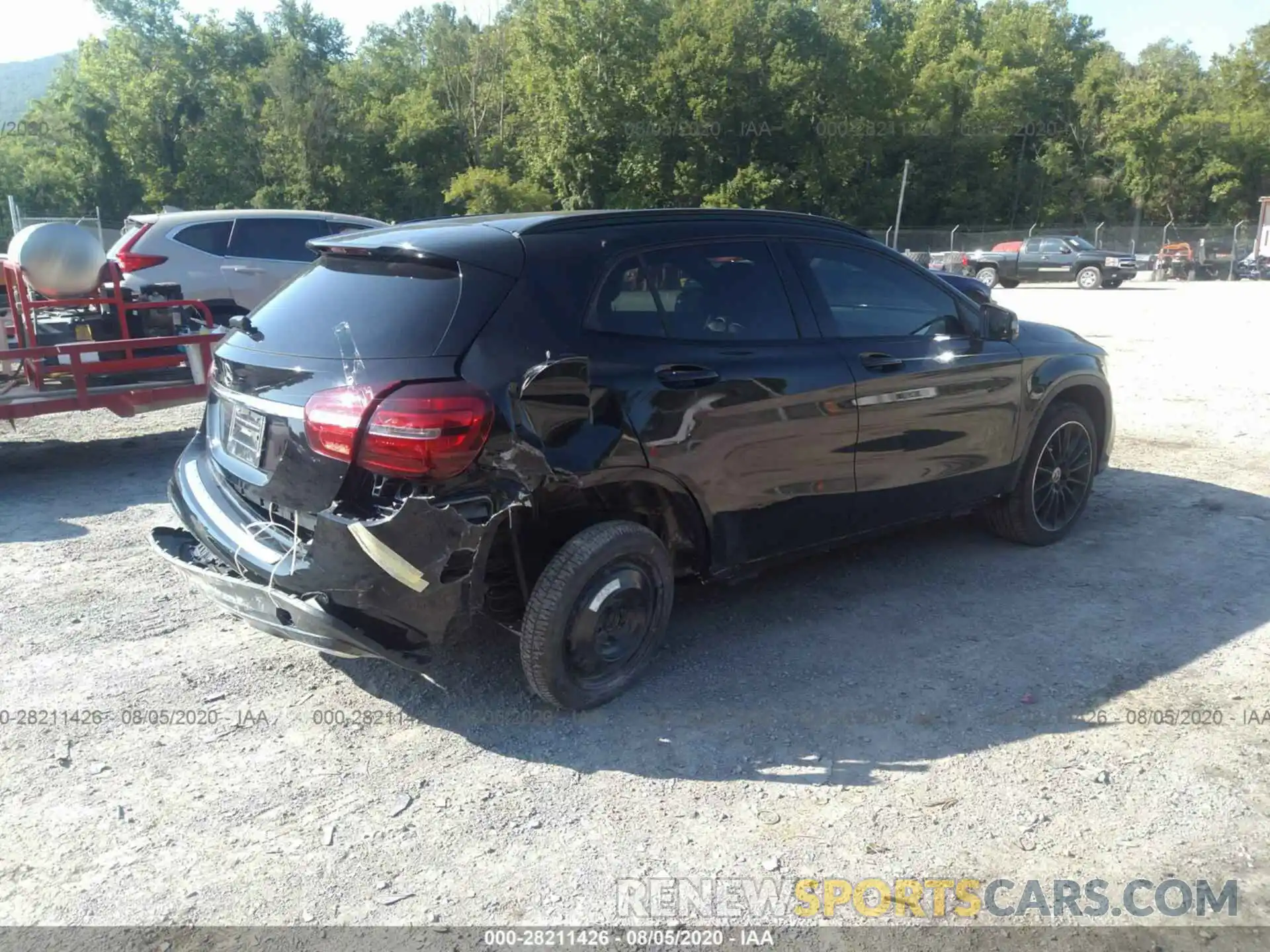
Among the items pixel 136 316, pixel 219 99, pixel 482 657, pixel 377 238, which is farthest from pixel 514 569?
pixel 219 99

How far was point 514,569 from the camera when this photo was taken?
3.59 m

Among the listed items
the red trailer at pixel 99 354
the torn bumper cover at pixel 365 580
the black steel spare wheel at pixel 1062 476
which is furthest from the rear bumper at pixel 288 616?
the red trailer at pixel 99 354

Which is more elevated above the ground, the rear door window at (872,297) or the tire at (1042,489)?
the rear door window at (872,297)

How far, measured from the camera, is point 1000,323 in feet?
16.6

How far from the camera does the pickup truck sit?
102 ft

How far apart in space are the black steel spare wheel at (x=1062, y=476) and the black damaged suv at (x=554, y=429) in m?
0.96

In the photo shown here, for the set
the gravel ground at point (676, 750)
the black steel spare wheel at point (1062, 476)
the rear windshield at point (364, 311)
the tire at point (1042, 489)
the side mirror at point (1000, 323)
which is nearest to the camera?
the gravel ground at point (676, 750)

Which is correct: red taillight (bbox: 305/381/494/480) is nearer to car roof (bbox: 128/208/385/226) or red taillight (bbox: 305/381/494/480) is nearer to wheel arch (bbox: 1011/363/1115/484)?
wheel arch (bbox: 1011/363/1115/484)

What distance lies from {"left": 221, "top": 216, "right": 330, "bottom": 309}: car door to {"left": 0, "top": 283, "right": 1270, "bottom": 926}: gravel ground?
4.95m

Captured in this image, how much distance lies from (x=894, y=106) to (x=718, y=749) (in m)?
55.0

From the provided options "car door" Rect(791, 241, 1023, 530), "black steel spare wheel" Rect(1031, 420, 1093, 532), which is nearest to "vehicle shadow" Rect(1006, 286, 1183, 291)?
"black steel spare wheel" Rect(1031, 420, 1093, 532)

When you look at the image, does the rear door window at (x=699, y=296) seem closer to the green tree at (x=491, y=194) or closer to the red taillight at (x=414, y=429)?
the red taillight at (x=414, y=429)

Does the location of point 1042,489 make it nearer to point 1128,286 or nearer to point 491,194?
point 1128,286

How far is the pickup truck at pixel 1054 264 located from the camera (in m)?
31.0
